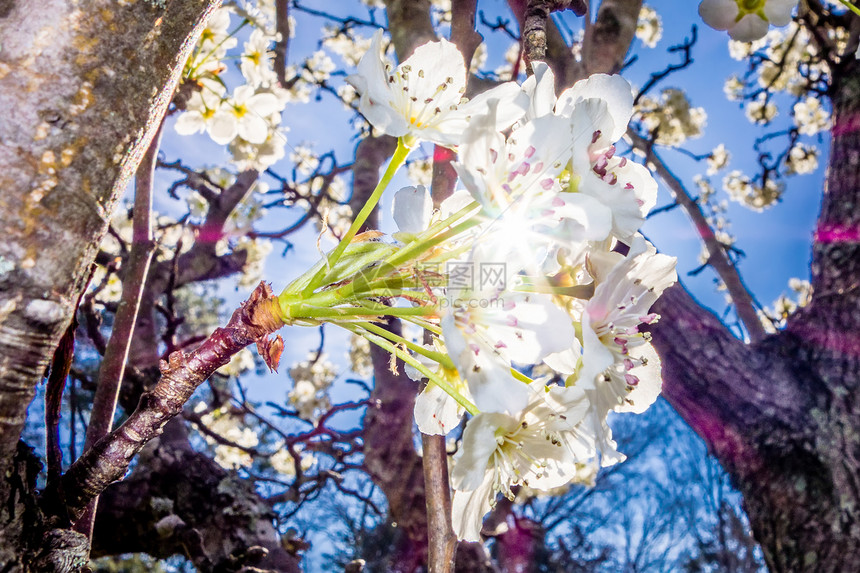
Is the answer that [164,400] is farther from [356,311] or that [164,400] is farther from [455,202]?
[455,202]

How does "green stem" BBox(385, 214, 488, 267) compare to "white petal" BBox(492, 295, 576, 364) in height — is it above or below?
above

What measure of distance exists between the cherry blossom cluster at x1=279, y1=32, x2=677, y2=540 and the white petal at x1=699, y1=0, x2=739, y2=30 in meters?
0.68

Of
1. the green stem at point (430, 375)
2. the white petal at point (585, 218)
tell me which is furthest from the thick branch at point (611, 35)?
the green stem at point (430, 375)

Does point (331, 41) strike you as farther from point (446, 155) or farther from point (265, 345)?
point (265, 345)

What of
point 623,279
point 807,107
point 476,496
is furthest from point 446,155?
point 807,107

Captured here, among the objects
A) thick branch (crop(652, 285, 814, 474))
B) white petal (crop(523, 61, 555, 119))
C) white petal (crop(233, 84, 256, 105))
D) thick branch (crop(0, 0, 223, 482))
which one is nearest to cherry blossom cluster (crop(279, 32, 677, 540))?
white petal (crop(523, 61, 555, 119))

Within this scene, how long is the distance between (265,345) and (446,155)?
0.69 m

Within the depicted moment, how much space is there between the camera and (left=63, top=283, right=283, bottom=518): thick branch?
750mm

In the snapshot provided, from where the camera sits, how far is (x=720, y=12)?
48.3 inches

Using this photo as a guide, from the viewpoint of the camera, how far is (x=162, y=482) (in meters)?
2.06

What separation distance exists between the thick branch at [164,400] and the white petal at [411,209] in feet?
0.80

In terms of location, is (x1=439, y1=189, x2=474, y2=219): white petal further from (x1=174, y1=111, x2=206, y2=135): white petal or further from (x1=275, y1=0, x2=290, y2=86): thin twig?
(x1=275, y1=0, x2=290, y2=86): thin twig

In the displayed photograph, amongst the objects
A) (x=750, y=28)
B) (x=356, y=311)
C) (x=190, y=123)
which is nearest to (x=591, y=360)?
(x=356, y=311)

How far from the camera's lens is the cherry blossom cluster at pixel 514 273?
0.63 metres
